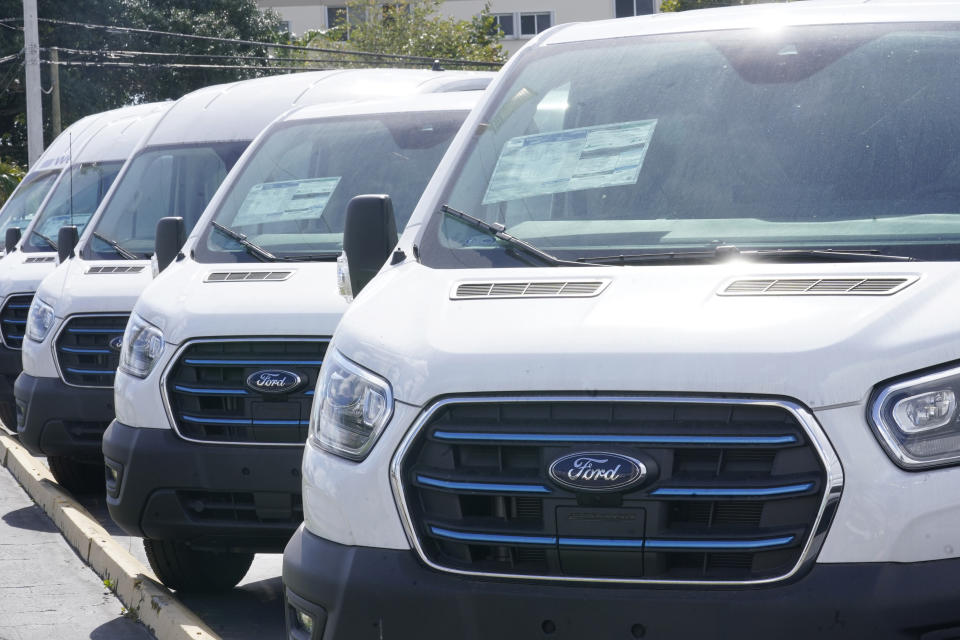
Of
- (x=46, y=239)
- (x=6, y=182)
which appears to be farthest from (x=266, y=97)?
(x=6, y=182)

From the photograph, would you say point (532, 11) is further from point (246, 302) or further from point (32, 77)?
point (246, 302)

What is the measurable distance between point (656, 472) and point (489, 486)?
0.38 m

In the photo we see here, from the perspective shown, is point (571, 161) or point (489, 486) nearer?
point (489, 486)

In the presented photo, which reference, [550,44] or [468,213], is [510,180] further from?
[550,44]

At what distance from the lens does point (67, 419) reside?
28.6 feet

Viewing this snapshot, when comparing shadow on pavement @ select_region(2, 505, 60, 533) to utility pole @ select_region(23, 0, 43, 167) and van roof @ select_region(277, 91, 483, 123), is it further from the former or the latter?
utility pole @ select_region(23, 0, 43, 167)

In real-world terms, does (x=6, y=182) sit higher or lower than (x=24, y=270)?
lower

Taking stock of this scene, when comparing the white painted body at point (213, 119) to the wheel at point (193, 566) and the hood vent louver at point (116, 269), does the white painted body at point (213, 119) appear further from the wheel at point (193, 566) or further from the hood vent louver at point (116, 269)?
the wheel at point (193, 566)

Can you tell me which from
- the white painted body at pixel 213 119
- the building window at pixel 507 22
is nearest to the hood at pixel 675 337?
the white painted body at pixel 213 119

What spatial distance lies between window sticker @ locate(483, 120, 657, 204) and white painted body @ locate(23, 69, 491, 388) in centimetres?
399

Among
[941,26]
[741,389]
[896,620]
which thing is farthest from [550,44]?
[896,620]

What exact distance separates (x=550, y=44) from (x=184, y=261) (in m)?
2.67

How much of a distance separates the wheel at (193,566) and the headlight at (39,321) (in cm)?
284

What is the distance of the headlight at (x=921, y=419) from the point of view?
3043 millimetres
